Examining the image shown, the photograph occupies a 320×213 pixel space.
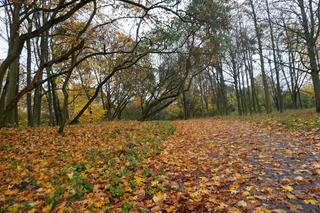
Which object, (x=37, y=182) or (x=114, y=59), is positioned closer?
(x=37, y=182)

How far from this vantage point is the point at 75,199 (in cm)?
512

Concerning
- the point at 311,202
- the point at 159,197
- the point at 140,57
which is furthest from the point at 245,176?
the point at 140,57

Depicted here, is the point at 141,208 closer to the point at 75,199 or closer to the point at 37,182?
the point at 75,199

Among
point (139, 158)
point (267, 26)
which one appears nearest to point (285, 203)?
point (139, 158)

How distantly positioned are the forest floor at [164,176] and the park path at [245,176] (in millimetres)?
16

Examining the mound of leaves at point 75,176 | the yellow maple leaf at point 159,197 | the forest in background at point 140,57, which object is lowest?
the yellow maple leaf at point 159,197

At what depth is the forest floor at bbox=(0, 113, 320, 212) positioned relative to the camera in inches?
184

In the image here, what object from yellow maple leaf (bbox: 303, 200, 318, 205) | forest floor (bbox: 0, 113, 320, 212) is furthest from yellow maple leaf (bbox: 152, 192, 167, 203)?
yellow maple leaf (bbox: 303, 200, 318, 205)

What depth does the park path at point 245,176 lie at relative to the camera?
4.50 metres

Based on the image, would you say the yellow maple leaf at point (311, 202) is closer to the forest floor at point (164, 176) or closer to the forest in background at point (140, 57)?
the forest floor at point (164, 176)

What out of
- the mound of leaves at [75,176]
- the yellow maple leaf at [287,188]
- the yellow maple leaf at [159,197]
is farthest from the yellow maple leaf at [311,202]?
the mound of leaves at [75,176]

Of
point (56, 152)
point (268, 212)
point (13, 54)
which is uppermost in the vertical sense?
point (13, 54)

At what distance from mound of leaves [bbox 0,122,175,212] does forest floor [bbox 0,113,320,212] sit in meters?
0.02

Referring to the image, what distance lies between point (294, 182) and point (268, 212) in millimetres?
1577
